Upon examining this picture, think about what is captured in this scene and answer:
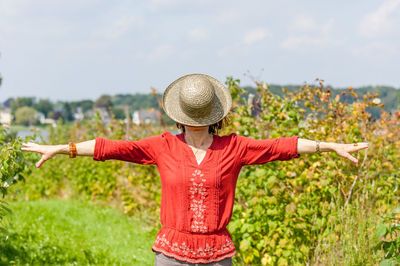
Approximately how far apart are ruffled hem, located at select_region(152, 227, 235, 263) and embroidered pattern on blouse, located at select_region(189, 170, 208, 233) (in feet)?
0.18

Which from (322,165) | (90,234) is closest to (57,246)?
(90,234)

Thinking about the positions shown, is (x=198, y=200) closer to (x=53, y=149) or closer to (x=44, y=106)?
(x=53, y=149)

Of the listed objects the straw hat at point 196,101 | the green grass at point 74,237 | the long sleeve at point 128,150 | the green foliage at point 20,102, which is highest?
the straw hat at point 196,101

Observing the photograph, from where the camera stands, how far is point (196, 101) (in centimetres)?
264

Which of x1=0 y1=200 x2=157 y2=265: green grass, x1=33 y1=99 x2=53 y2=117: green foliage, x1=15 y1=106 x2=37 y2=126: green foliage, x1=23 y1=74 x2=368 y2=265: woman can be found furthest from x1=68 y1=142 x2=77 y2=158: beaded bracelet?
x1=33 y1=99 x2=53 y2=117: green foliage

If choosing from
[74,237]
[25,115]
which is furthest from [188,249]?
[25,115]

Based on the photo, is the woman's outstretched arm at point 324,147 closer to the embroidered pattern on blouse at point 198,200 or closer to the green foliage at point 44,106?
the embroidered pattern on blouse at point 198,200

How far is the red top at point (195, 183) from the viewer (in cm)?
266

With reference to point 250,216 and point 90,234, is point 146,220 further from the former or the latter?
point 250,216

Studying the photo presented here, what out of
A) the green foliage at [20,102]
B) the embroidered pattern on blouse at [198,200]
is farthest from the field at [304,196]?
the green foliage at [20,102]

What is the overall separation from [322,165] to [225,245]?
2.24 metres

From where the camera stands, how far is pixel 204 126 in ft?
8.93

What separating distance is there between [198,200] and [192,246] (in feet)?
0.88

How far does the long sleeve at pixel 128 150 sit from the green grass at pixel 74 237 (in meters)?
1.75
